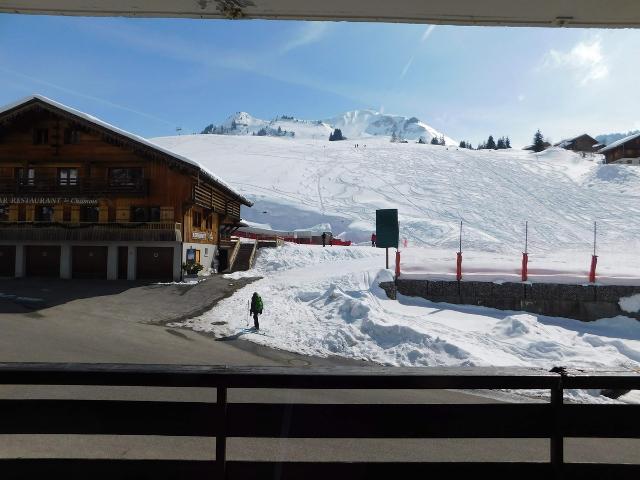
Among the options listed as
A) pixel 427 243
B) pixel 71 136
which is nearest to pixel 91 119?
pixel 71 136

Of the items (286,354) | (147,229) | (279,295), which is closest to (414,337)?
(286,354)

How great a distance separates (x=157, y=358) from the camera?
9359mm

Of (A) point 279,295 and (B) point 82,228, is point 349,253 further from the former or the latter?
(B) point 82,228

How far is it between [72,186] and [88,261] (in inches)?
208

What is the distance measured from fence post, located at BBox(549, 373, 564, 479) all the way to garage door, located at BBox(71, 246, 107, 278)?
28.2 m

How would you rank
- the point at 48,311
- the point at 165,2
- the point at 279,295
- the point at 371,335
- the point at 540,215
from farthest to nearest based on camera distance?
the point at 540,215 → the point at 279,295 → the point at 48,311 → the point at 371,335 → the point at 165,2

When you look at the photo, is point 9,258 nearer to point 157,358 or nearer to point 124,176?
Result: point 124,176

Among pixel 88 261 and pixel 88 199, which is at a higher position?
pixel 88 199

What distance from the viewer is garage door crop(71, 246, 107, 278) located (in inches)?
1019

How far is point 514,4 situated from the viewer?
274cm

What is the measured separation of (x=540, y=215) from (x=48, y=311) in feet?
199

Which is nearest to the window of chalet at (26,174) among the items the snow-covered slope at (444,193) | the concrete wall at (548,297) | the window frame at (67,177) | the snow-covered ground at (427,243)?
the window frame at (67,177)

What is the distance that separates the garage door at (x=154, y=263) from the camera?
2541 cm

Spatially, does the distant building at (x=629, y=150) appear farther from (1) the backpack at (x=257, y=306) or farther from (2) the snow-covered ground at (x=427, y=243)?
(1) the backpack at (x=257, y=306)
